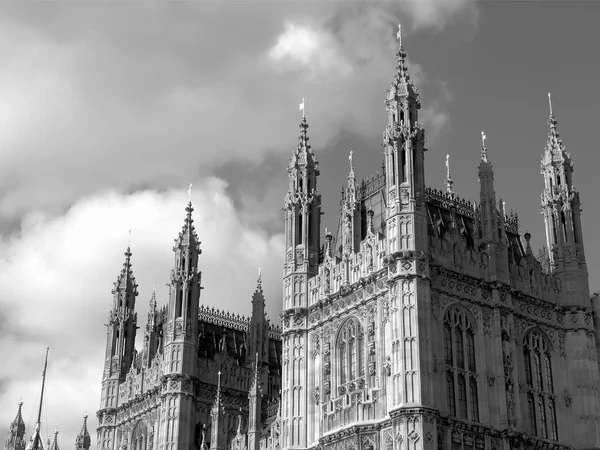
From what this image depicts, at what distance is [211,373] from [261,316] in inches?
214

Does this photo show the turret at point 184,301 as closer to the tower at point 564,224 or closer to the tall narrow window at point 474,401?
the tall narrow window at point 474,401

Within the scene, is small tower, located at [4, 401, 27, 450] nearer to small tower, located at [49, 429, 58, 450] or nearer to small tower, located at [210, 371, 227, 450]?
small tower, located at [49, 429, 58, 450]

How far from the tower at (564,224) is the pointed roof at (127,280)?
Answer: 2891 centimetres

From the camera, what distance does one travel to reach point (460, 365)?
47.4 meters

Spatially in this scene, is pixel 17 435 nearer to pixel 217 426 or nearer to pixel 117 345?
pixel 117 345

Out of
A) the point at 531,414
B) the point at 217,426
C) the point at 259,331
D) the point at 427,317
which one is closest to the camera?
the point at 427,317

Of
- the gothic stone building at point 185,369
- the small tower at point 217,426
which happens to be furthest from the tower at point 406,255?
the gothic stone building at point 185,369

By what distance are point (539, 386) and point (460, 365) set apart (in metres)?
5.08

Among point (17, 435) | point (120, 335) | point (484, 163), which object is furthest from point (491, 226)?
point (17, 435)

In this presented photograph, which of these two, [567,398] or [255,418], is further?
[255,418]

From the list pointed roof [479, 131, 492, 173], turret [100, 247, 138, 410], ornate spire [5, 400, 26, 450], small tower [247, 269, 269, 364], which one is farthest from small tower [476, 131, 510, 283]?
ornate spire [5, 400, 26, 450]

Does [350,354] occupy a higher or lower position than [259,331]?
lower

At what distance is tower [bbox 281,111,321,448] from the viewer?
5053 cm

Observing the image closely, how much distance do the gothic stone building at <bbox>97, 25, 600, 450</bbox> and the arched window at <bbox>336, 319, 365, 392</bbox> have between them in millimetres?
54
